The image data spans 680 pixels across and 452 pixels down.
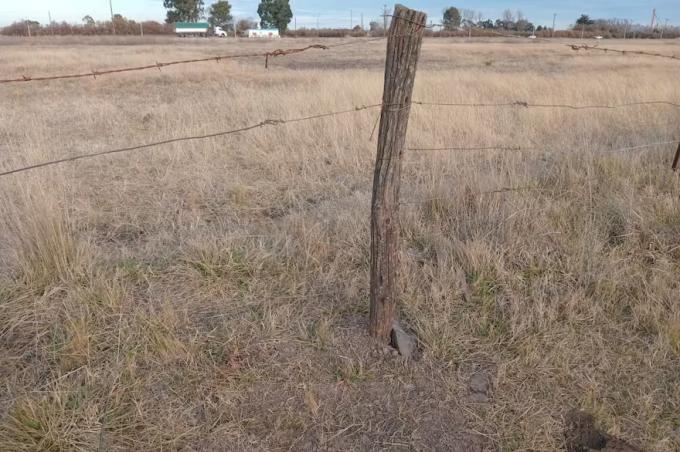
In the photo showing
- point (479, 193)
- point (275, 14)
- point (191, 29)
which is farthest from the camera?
point (275, 14)

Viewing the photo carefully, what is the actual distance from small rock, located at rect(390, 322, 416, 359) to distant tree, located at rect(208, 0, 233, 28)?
321 feet

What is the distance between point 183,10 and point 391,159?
100 m

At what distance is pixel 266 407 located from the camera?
226 cm

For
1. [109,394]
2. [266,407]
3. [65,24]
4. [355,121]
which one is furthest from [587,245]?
[65,24]

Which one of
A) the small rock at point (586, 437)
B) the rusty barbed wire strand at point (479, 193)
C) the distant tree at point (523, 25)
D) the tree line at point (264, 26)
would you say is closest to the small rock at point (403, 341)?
the small rock at point (586, 437)

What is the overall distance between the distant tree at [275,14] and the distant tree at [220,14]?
6181 mm

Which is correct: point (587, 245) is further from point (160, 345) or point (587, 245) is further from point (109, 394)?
point (109, 394)

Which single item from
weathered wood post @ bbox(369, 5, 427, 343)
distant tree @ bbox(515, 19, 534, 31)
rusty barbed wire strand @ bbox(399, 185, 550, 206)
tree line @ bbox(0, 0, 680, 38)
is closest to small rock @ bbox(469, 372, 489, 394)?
weathered wood post @ bbox(369, 5, 427, 343)

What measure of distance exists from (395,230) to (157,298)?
1437 mm

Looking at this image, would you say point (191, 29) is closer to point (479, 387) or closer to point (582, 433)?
point (479, 387)

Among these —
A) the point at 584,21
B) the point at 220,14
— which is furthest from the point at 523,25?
the point at 220,14

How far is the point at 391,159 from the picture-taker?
246 cm

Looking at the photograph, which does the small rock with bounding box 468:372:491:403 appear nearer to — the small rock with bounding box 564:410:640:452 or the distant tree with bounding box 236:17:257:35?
the small rock with bounding box 564:410:640:452

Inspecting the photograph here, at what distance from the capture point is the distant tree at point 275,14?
9116 centimetres
